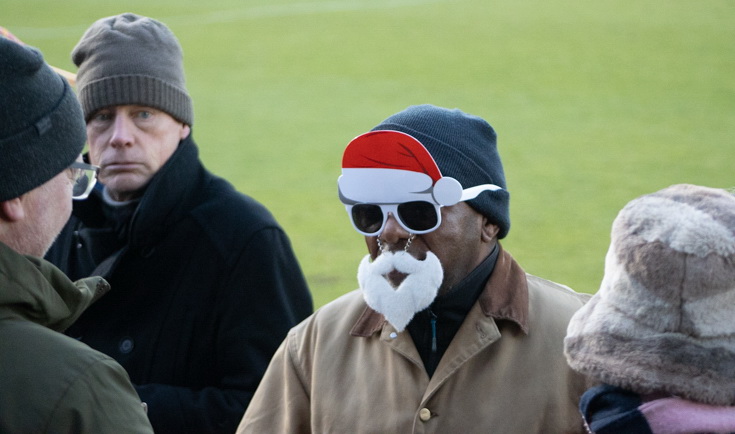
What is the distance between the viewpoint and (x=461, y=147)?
9.69 ft

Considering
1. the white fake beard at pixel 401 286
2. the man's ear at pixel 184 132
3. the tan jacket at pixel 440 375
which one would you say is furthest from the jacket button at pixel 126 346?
the white fake beard at pixel 401 286

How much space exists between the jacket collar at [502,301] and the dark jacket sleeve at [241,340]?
0.68m

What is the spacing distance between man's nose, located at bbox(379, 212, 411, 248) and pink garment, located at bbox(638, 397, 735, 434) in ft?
3.10

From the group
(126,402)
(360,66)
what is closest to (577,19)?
(360,66)

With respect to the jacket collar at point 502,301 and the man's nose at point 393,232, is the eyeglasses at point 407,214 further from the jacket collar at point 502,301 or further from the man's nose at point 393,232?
the jacket collar at point 502,301

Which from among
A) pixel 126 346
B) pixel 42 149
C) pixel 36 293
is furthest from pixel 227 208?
pixel 36 293

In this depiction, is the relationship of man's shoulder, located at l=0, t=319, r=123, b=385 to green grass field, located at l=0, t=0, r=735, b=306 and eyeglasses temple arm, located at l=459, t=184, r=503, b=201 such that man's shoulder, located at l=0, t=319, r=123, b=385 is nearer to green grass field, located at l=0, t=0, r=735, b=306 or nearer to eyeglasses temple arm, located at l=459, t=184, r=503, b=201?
eyeglasses temple arm, located at l=459, t=184, r=503, b=201

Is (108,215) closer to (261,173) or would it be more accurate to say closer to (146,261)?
(146,261)

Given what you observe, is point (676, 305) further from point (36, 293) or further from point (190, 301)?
point (190, 301)

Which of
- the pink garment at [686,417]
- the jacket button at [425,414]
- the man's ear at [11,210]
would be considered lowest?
the jacket button at [425,414]

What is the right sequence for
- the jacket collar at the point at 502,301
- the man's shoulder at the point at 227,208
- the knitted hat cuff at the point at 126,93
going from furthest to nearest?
1. the knitted hat cuff at the point at 126,93
2. the man's shoulder at the point at 227,208
3. the jacket collar at the point at 502,301

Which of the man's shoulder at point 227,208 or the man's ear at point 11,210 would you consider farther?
the man's shoulder at point 227,208

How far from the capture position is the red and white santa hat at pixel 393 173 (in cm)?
286

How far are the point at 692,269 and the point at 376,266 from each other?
98 cm
